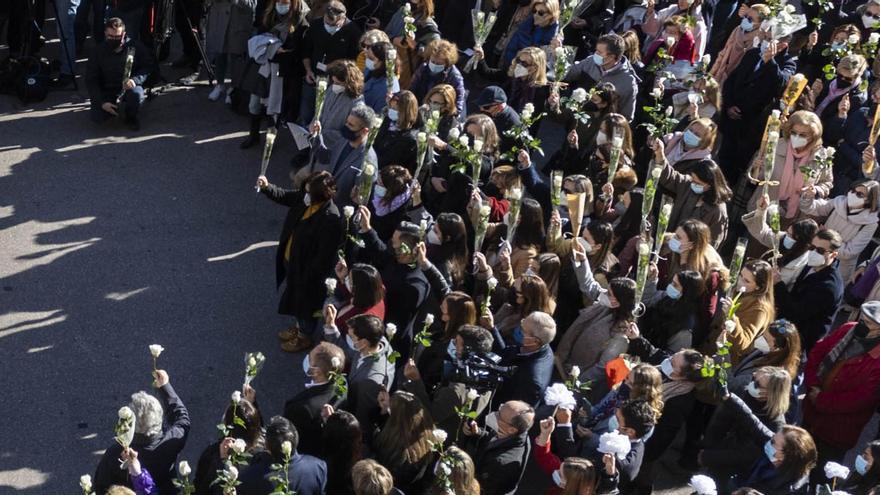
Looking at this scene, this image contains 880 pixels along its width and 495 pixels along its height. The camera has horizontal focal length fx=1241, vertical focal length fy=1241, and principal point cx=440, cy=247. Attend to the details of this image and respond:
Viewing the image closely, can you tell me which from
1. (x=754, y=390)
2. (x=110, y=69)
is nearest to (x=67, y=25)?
(x=110, y=69)

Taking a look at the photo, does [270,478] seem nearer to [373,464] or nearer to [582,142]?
[373,464]

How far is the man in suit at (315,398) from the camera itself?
23.3 feet

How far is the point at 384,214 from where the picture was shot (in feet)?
30.2

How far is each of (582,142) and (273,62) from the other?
Result: 3225 millimetres

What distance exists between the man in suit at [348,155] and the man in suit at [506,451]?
290cm

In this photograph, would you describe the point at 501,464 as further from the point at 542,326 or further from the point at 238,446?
the point at 238,446

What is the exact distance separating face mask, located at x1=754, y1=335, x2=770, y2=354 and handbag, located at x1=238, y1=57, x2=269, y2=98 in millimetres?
5888

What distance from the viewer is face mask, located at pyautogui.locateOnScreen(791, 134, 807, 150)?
9547 millimetres

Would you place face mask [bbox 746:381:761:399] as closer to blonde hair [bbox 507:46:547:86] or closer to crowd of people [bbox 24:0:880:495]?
crowd of people [bbox 24:0:880:495]

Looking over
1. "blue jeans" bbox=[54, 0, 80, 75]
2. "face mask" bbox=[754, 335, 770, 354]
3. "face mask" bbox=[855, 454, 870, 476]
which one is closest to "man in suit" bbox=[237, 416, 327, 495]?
"face mask" bbox=[754, 335, 770, 354]

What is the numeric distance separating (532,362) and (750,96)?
462cm

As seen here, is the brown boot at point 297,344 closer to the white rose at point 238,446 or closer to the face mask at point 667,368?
the white rose at point 238,446

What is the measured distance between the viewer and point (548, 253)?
8320mm

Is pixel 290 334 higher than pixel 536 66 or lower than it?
lower
